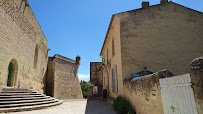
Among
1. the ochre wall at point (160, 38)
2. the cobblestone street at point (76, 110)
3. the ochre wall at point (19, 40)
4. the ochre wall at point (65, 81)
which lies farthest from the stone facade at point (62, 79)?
the ochre wall at point (160, 38)

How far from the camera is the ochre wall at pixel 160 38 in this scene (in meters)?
7.85

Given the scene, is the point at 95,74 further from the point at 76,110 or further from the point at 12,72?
the point at 76,110

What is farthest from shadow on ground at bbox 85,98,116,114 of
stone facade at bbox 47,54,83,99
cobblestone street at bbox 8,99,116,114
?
stone facade at bbox 47,54,83,99

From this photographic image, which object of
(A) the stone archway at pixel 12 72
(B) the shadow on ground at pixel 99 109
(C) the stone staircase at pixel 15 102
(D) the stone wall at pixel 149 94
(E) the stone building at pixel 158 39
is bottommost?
(B) the shadow on ground at pixel 99 109

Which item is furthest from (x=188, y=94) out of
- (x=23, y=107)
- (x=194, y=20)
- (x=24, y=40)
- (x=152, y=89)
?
(x=24, y=40)

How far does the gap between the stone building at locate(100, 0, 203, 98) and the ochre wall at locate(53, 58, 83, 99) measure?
40.3 ft

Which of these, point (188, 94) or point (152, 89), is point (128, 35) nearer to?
point (152, 89)

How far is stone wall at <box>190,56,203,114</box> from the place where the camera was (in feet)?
7.29

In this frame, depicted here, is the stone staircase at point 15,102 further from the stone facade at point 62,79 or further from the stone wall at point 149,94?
the stone facade at point 62,79

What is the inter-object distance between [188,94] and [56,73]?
702 inches

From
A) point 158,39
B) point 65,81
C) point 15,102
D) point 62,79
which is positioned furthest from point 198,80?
point 65,81

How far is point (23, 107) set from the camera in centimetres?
689

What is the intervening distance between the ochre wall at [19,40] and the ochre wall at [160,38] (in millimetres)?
6832

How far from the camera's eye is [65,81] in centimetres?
2005
